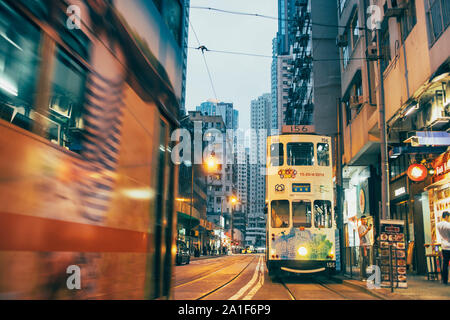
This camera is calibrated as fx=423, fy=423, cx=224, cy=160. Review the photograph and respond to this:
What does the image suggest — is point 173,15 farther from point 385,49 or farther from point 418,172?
point 385,49

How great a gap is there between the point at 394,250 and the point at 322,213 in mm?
3628

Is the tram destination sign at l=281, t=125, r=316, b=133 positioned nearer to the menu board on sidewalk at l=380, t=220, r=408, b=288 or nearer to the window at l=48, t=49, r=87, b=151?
the menu board on sidewalk at l=380, t=220, r=408, b=288

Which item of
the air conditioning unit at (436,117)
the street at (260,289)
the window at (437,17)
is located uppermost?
the window at (437,17)

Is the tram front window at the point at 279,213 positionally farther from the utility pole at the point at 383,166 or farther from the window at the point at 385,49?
the window at the point at 385,49

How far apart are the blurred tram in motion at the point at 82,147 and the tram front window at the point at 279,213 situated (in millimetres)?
9890

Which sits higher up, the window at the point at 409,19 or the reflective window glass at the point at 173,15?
the window at the point at 409,19

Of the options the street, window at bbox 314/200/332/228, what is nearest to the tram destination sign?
window at bbox 314/200/332/228

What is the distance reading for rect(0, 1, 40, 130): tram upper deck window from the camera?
274 centimetres

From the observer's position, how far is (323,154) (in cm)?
1531

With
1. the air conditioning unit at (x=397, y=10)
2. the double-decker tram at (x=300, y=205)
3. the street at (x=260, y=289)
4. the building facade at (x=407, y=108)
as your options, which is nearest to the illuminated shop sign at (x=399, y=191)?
the building facade at (x=407, y=108)

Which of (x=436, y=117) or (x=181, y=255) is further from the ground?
(x=436, y=117)

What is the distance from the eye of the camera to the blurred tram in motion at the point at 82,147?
9.12 ft

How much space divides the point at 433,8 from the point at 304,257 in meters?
8.75

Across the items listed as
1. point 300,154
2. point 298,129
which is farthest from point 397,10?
point 300,154
